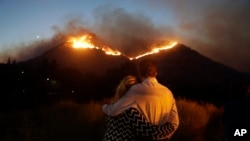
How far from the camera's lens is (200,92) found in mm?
38906

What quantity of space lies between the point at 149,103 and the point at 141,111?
0.13 m

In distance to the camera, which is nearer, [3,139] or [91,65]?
[3,139]

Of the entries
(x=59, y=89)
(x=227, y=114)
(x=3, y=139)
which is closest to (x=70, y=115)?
(x=3, y=139)

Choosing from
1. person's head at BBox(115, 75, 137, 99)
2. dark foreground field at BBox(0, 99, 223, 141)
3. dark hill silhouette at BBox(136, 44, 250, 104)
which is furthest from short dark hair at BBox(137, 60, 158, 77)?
dark hill silhouette at BBox(136, 44, 250, 104)

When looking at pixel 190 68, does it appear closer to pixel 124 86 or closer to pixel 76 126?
pixel 76 126

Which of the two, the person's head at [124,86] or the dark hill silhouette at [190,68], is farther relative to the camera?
→ the dark hill silhouette at [190,68]

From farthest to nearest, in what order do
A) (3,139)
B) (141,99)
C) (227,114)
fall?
1. (3,139)
2. (227,114)
3. (141,99)

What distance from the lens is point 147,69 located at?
5.38 m

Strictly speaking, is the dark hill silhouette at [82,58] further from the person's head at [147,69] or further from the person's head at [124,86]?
the person's head at [124,86]

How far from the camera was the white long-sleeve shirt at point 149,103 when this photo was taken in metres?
5.12

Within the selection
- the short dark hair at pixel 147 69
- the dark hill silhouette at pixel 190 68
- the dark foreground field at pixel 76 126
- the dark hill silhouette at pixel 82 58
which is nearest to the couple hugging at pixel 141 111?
the short dark hair at pixel 147 69

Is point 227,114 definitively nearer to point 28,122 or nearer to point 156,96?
point 156,96

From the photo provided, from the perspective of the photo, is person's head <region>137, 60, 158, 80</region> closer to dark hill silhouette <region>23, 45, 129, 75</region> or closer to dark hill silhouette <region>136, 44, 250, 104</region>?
dark hill silhouette <region>136, 44, 250, 104</region>

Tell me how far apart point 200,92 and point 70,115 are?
26245 mm
